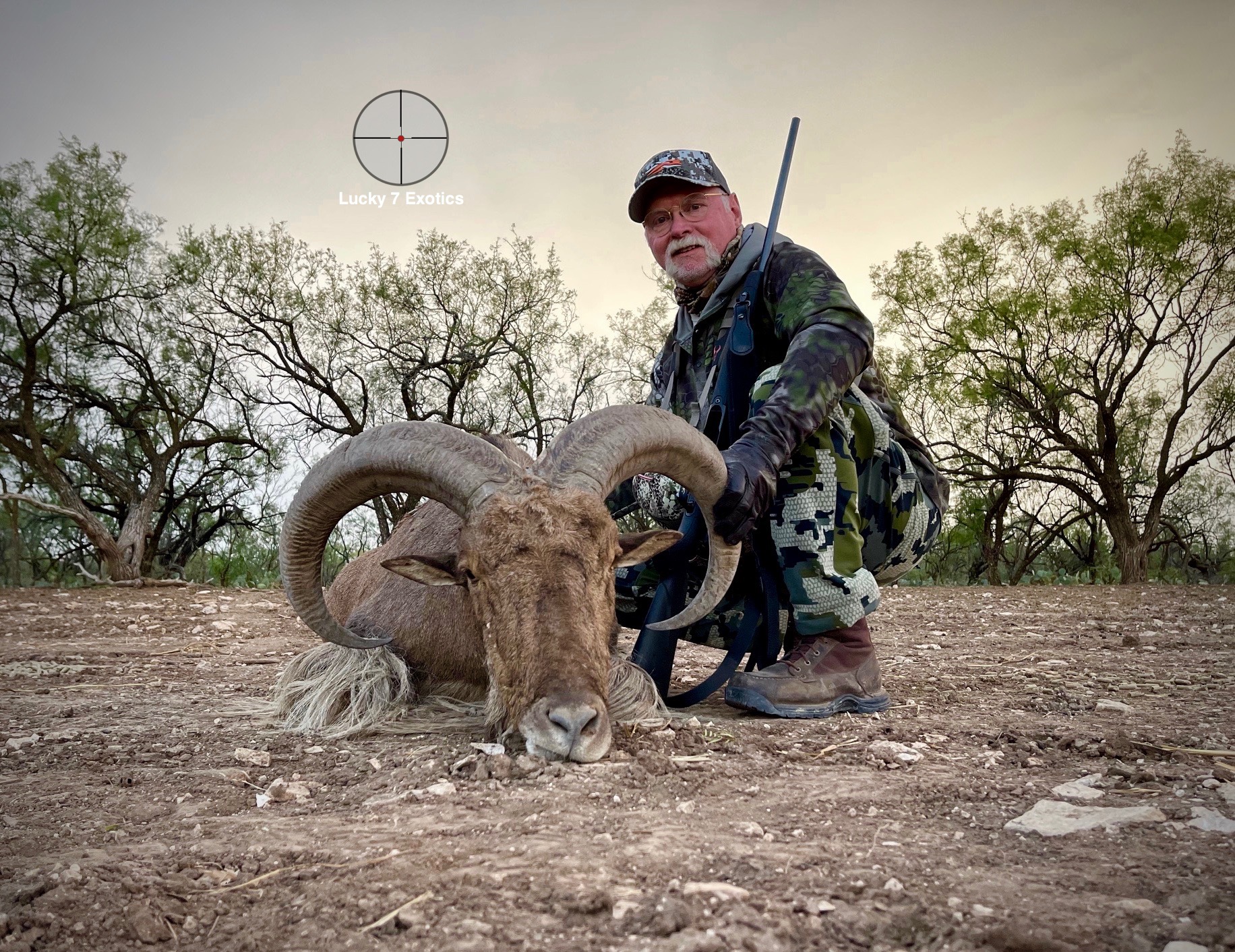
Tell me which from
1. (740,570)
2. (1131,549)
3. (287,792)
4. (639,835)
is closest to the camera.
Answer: (639,835)

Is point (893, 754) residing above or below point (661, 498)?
below

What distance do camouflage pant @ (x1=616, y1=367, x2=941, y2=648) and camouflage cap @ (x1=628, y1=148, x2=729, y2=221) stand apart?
51.7 inches

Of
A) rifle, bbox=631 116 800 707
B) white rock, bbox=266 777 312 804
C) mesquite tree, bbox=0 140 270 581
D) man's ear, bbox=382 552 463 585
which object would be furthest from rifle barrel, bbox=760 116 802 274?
mesquite tree, bbox=0 140 270 581

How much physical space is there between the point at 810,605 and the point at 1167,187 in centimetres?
1884

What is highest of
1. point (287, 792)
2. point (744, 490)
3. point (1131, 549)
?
point (744, 490)

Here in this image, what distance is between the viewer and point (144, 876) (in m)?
2.09

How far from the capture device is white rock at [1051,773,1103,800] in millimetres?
2551

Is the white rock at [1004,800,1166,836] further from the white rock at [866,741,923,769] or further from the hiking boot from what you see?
the hiking boot

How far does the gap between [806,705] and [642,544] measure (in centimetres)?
106

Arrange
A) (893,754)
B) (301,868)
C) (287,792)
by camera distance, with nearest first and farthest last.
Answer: (301,868) < (287,792) < (893,754)

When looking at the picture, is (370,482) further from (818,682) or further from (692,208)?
(692,208)

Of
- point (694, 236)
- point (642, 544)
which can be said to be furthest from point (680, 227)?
point (642, 544)

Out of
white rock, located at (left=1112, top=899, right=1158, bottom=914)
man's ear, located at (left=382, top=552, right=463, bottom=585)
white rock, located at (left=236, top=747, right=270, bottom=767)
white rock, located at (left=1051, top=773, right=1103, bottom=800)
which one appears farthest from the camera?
man's ear, located at (left=382, top=552, right=463, bottom=585)

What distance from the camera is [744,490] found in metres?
3.76
